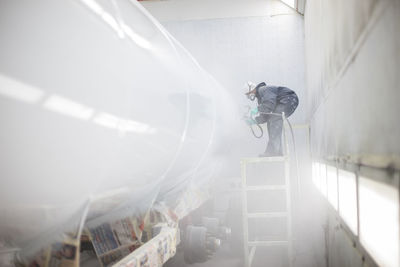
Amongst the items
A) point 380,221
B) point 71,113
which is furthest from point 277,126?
point 71,113

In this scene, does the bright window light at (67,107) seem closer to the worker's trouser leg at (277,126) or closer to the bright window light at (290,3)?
the worker's trouser leg at (277,126)

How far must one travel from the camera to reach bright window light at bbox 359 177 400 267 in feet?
2.66

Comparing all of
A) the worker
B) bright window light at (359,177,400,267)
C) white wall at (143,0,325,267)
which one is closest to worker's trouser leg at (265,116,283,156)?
the worker

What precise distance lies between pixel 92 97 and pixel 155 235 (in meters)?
1.20

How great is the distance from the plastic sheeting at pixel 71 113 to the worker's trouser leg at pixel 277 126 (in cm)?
199

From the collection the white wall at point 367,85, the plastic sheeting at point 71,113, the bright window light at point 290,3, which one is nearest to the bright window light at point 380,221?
the white wall at point 367,85

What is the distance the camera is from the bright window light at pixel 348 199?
129cm

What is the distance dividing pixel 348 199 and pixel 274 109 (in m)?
2.23

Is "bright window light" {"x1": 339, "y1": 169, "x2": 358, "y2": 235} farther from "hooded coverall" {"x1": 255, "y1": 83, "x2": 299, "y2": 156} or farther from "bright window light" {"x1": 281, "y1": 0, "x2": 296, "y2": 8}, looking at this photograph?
"bright window light" {"x1": 281, "y1": 0, "x2": 296, "y2": 8}

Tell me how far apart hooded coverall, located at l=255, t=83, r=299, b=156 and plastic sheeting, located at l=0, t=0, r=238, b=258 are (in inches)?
78.6

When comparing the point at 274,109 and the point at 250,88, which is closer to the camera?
the point at 274,109

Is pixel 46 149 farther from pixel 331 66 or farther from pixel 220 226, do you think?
pixel 220 226

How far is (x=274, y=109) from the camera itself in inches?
140

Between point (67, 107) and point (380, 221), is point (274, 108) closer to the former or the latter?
point (380, 221)
